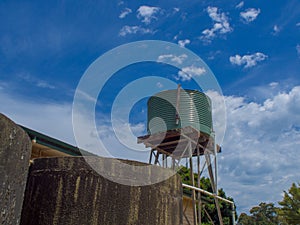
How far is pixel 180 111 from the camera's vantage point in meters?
13.4

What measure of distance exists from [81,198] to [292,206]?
17067 millimetres

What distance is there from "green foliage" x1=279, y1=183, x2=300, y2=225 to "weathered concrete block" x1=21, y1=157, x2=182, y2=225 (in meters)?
15.7

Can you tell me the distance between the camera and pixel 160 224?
421 centimetres

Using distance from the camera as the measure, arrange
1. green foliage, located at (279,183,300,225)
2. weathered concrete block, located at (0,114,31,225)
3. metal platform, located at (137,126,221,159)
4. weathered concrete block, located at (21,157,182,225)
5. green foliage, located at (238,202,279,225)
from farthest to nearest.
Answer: green foliage, located at (238,202,279,225)
green foliage, located at (279,183,300,225)
metal platform, located at (137,126,221,159)
weathered concrete block, located at (21,157,182,225)
weathered concrete block, located at (0,114,31,225)

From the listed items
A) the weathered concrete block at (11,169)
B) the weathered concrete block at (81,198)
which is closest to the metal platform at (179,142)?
the weathered concrete block at (81,198)

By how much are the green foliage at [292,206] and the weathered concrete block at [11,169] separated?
1774cm

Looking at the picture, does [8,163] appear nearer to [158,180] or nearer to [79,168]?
[79,168]

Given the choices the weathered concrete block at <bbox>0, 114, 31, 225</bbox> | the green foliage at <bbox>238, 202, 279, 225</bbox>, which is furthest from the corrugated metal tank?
the green foliage at <bbox>238, 202, 279, 225</bbox>

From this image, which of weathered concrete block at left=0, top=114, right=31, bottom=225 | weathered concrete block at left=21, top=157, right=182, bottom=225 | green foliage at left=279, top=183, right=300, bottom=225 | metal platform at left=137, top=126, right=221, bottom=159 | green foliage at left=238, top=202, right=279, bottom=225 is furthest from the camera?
green foliage at left=238, top=202, right=279, bottom=225

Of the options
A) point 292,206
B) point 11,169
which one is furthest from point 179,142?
point 11,169

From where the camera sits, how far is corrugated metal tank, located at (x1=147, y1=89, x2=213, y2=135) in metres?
13.2

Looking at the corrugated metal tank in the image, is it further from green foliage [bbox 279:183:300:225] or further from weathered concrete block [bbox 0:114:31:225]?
weathered concrete block [bbox 0:114:31:225]

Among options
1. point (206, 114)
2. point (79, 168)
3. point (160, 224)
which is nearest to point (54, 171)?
point (79, 168)

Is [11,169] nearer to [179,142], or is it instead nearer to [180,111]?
[180,111]
